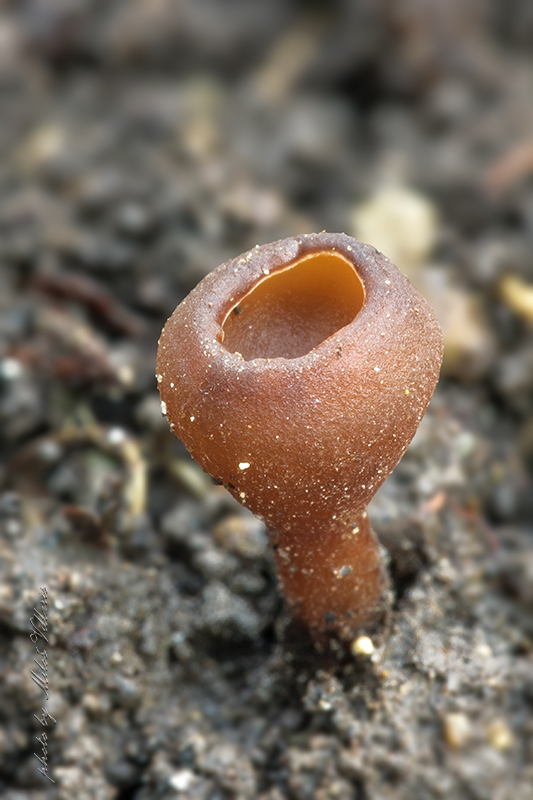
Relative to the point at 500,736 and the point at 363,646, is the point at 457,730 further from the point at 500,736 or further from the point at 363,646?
the point at 363,646

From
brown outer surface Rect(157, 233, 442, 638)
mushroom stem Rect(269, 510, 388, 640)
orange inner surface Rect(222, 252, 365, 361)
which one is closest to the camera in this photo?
brown outer surface Rect(157, 233, 442, 638)

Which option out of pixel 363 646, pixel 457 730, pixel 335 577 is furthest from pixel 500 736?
pixel 335 577

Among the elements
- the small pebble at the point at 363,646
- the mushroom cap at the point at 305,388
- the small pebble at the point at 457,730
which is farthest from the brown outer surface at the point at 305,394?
the small pebble at the point at 457,730

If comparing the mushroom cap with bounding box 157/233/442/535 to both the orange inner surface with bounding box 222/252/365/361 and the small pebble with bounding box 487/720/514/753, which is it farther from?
the small pebble with bounding box 487/720/514/753

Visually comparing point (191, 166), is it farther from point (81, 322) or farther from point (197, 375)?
point (197, 375)

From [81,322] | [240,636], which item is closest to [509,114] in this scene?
[81,322]

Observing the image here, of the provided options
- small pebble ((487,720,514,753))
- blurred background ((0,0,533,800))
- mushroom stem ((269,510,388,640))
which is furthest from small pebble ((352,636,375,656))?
small pebble ((487,720,514,753))

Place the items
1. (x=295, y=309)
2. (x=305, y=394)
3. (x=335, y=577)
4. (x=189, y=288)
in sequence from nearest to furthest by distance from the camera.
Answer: (x=305, y=394), (x=295, y=309), (x=335, y=577), (x=189, y=288)
